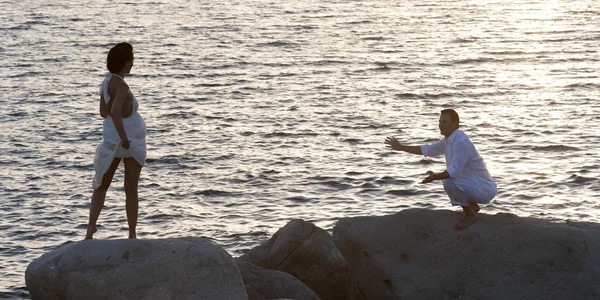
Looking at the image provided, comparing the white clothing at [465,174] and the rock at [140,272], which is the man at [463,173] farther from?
the rock at [140,272]

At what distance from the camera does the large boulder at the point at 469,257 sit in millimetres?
9438

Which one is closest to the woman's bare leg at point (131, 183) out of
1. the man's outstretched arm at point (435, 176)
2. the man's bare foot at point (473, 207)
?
the man's outstretched arm at point (435, 176)

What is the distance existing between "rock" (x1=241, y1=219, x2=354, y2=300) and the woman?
5.00 ft

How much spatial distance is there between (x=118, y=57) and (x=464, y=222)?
3.74 metres

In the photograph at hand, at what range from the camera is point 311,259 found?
384 inches

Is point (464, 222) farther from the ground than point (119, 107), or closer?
closer

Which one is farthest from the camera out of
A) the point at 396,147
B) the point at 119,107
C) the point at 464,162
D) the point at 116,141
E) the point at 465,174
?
the point at 396,147

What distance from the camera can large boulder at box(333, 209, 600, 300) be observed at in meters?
9.44

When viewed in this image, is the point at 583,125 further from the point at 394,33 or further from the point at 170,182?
the point at 394,33

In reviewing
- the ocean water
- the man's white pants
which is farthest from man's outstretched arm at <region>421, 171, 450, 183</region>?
the ocean water

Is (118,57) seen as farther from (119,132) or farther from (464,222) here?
(464,222)

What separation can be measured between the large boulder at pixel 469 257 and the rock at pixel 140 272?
6.40 feet

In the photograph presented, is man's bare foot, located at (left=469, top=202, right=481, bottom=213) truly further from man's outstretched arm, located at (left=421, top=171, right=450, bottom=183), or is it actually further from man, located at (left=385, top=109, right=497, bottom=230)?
man's outstretched arm, located at (left=421, top=171, right=450, bottom=183)

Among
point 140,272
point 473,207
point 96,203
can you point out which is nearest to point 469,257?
point 473,207
